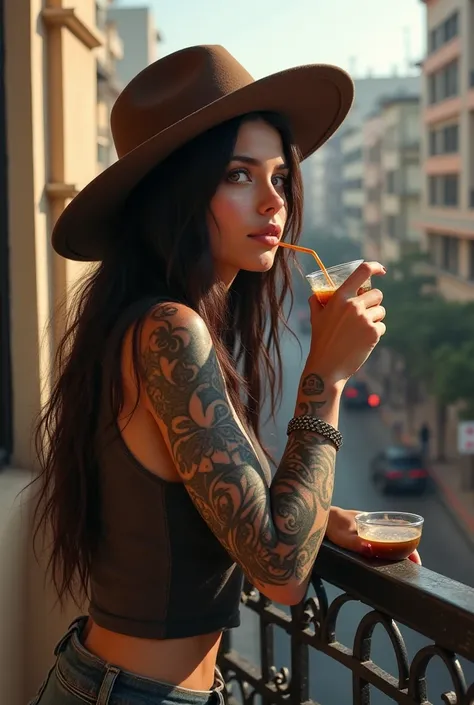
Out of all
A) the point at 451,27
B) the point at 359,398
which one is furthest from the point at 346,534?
the point at 451,27

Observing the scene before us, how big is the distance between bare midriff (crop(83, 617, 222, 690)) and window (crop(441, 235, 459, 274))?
40.1 m

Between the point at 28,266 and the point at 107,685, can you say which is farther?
the point at 28,266

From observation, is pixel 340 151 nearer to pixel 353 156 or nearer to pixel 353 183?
pixel 353 156

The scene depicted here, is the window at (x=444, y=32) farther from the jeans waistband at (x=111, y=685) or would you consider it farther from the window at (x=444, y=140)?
the jeans waistband at (x=111, y=685)

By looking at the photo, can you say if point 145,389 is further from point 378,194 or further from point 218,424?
point 378,194

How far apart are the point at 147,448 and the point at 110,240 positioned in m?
0.50

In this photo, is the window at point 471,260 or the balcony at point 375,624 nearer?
the balcony at point 375,624

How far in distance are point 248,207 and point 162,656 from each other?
31.7 inches

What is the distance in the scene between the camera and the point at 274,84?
5.71 feet

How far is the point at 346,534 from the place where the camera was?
196 cm

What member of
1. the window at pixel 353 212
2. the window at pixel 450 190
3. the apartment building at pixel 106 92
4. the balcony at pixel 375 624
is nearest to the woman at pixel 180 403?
the balcony at pixel 375 624

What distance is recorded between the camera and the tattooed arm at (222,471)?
157 cm

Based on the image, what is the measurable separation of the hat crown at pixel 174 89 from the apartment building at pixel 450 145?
36355mm

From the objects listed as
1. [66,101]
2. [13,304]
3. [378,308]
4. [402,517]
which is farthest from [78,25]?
[402,517]
